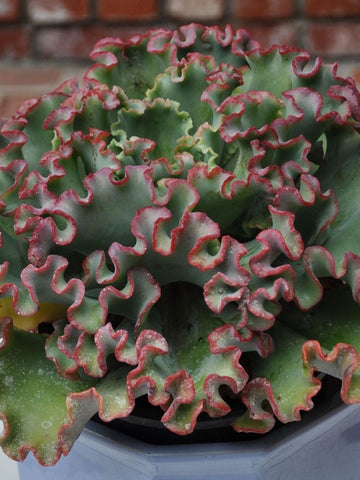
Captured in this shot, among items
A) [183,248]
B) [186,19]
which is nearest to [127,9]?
[186,19]

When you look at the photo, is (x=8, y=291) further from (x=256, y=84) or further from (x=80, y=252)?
(x=256, y=84)

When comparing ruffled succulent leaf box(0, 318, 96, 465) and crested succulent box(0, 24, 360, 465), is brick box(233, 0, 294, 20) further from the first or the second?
ruffled succulent leaf box(0, 318, 96, 465)

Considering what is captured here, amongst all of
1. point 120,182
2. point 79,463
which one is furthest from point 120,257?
point 79,463

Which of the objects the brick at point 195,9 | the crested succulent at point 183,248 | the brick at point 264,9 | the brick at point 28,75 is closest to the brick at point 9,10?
the brick at point 28,75

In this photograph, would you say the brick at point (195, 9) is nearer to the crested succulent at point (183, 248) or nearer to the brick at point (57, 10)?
the brick at point (57, 10)

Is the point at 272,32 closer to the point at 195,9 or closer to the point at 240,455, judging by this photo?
the point at 195,9
